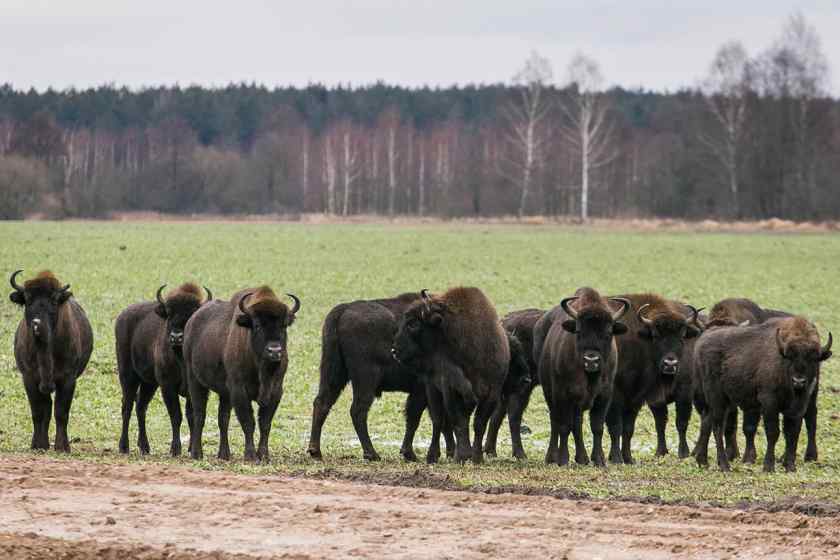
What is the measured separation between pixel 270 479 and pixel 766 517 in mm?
4217

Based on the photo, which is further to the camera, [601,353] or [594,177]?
[594,177]

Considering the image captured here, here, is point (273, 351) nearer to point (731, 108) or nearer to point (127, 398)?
point (127, 398)

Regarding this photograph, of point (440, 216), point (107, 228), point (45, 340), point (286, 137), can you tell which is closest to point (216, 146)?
point (286, 137)

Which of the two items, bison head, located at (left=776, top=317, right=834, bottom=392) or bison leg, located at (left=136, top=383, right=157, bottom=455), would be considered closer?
bison head, located at (left=776, top=317, right=834, bottom=392)

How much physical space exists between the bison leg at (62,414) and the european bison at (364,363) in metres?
2.69

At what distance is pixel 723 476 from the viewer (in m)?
14.4

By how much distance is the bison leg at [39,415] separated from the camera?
1605 centimetres

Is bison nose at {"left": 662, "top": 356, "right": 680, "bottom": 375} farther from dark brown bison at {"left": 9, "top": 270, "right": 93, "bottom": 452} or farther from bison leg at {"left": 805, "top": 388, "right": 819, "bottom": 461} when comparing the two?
dark brown bison at {"left": 9, "top": 270, "right": 93, "bottom": 452}

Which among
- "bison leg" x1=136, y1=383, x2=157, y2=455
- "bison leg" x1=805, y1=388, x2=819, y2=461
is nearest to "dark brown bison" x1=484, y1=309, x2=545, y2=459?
"bison leg" x1=805, y1=388, x2=819, y2=461

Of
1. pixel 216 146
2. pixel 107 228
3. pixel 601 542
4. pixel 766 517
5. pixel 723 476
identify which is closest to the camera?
pixel 601 542

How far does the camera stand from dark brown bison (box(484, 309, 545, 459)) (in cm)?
1711

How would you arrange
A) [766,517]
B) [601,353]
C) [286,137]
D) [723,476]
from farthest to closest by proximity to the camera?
1. [286,137]
2. [601,353]
3. [723,476]
4. [766,517]

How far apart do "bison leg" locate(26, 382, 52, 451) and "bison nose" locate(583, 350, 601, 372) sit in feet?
19.1

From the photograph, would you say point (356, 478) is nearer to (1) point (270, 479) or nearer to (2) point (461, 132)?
(1) point (270, 479)
